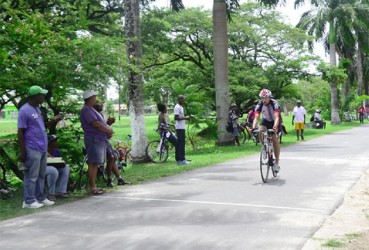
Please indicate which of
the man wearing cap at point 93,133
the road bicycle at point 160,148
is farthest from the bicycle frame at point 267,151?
the road bicycle at point 160,148

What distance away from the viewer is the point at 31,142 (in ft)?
23.1

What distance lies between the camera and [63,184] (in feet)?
Answer: 26.0

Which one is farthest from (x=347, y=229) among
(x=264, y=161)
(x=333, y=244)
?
(x=264, y=161)

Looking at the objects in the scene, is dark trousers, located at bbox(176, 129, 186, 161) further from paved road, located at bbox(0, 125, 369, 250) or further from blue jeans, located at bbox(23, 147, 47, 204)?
blue jeans, located at bbox(23, 147, 47, 204)

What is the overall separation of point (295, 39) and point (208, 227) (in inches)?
954

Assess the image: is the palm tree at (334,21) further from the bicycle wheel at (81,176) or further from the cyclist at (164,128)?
the bicycle wheel at (81,176)

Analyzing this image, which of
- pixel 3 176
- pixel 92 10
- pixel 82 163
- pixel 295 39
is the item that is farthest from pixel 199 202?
pixel 295 39

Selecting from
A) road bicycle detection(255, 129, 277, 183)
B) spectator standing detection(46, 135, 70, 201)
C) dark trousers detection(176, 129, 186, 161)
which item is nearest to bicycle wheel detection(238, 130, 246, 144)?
dark trousers detection(176, 129, 186, 161)

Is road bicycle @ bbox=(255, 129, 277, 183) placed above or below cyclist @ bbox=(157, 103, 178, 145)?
below

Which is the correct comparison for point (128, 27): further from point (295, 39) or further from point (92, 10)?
point (295, 39)

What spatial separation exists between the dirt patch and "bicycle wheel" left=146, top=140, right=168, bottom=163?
6.90 meters

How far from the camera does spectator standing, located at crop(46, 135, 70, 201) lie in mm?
7695

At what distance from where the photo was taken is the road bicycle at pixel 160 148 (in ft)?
43.8

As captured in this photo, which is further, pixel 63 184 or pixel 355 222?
pixel 63 184
